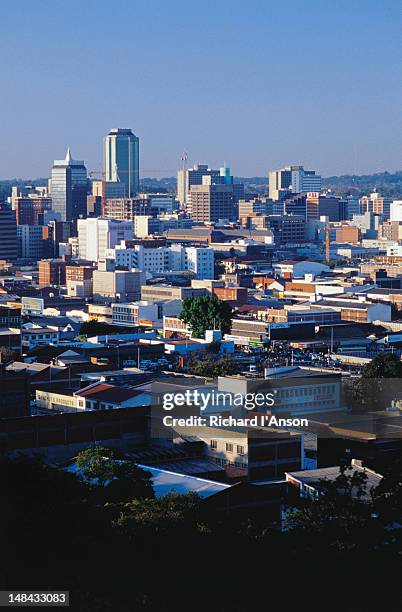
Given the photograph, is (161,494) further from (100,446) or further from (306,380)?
(306,380)

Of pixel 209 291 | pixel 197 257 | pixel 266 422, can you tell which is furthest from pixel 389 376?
pixel 197 257

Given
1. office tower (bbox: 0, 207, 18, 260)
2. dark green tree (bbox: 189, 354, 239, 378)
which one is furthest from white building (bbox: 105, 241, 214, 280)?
dark green tree (bbox: 189, 354, 239, 378)

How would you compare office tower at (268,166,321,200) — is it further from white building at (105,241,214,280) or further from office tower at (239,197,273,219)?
white building at (105,241,214,280)

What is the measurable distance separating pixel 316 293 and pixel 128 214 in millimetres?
11305

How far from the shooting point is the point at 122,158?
105 feet

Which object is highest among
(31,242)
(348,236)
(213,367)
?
(213,367)

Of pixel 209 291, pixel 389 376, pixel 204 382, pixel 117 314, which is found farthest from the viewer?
pixel 209 291

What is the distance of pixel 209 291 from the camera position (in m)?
15.6

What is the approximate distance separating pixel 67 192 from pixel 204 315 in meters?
16.6

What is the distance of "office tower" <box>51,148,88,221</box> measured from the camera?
28656 millimetres

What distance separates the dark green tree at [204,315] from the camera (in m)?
12.4

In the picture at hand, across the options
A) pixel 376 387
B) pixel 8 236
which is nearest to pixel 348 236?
pixel 8 236

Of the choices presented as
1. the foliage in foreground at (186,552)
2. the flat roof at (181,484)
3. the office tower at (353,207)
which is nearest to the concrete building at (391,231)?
the office tower at (353,207)

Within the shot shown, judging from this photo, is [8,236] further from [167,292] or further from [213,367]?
[213,367]
